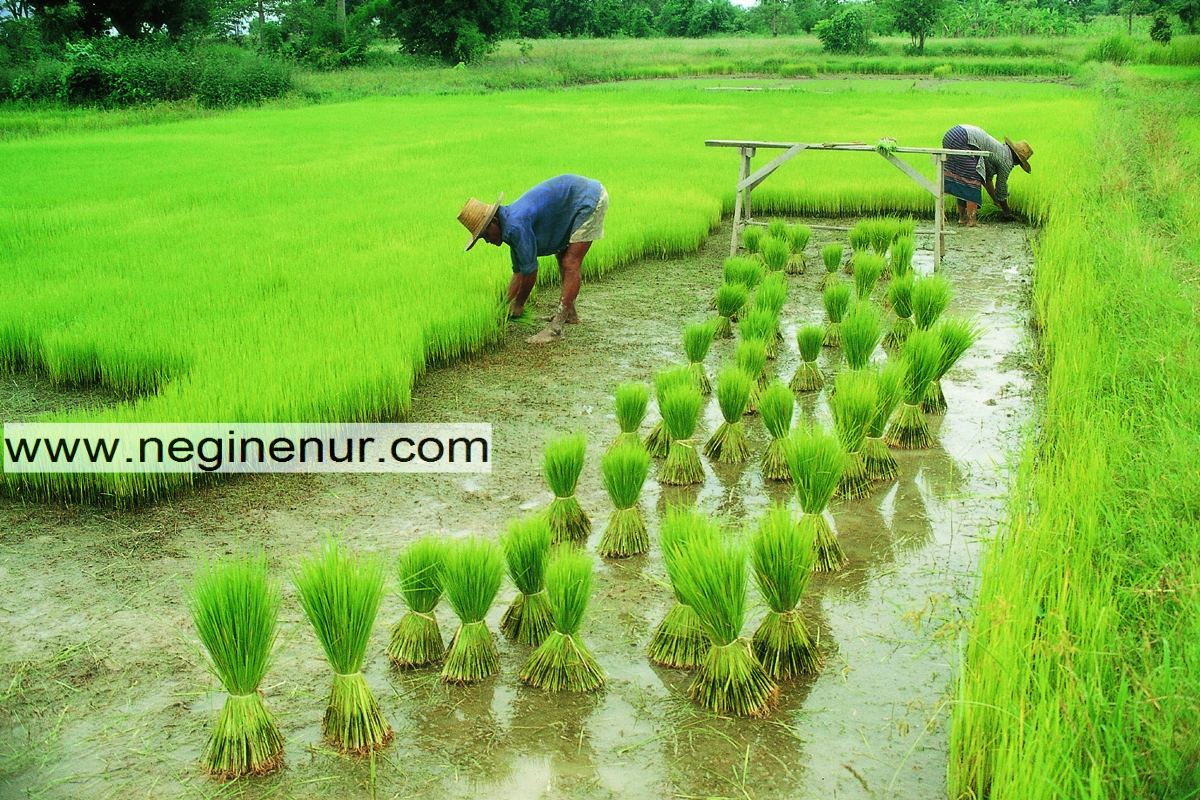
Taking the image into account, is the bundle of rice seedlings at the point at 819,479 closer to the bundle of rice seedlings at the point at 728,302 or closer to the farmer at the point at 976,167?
the bundle of rice seedlings at the point at 728,302

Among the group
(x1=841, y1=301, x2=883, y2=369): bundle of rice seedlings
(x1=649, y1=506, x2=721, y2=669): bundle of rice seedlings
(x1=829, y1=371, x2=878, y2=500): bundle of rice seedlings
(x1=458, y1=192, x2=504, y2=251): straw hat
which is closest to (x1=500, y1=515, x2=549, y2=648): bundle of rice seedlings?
(x1=649, y1=506, x2=721, y2=669): bundle of rice seedlings

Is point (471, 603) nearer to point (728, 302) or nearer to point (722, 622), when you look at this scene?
point (722, 622)

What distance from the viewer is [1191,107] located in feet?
51.0

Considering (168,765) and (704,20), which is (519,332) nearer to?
(168,765)

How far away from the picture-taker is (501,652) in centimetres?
285

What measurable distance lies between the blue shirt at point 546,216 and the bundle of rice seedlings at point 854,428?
219cm

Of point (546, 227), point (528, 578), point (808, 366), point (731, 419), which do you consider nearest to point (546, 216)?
point (546, 227)

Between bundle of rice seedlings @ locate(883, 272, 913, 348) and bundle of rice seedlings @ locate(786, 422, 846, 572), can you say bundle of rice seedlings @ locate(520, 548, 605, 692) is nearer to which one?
bundle of rice seedlings @ locate(786, 422, 846, 572)

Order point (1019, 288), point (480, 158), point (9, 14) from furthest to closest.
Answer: point (9, 14), point (480, 158), point (1019, 288)

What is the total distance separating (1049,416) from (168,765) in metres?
3.61

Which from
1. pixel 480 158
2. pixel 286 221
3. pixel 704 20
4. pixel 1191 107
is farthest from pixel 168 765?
pixel 704 20

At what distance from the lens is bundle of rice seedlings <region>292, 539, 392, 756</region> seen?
241 cm

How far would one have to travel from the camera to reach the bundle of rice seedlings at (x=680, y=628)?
2.70 m

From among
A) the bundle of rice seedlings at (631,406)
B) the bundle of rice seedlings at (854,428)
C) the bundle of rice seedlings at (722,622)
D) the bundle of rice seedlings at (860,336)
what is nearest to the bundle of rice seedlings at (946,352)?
the bundle of rice seedlings at (860,336)
